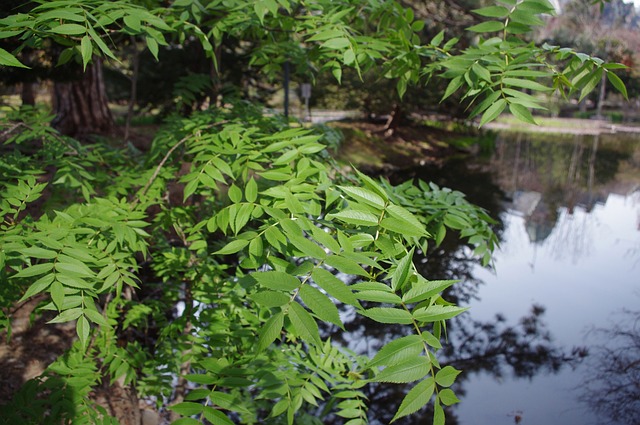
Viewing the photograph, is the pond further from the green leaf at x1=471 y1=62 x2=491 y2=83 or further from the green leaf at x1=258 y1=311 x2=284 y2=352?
the green leaf at x1=258 y1=311 x2=284 y2=352

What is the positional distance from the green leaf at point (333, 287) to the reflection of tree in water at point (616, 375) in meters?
4.89

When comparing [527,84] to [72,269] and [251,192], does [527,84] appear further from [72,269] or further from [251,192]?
[72,269]

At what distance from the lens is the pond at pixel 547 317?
4.66m

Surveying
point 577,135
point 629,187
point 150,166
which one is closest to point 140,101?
point 150,166

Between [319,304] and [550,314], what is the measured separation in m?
6.34

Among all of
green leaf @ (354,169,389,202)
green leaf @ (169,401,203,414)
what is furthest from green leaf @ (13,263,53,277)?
green leaf @ (354,169,389,202)

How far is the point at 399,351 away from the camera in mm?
856

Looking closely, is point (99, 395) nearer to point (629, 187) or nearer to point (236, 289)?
point (236, 289)

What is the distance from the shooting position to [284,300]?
0.88 meters

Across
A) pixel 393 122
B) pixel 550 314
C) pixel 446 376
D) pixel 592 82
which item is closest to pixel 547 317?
pixel 550 314

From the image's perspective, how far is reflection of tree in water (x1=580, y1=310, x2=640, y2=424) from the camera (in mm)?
4582

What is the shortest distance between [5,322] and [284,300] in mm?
1147

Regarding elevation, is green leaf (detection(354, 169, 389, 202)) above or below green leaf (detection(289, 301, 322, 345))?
above

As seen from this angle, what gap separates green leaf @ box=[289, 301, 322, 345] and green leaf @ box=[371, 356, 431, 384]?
0.42 feet
